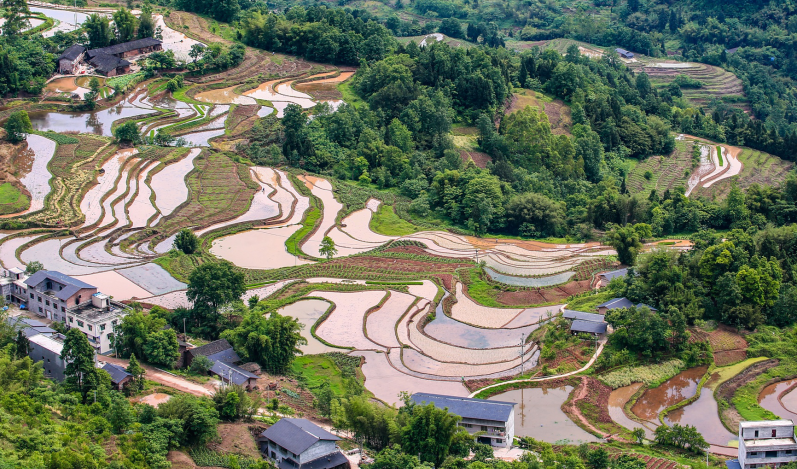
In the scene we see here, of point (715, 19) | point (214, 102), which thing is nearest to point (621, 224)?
point (214, 102)

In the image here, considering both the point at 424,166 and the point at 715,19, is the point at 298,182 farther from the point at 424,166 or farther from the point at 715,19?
the point at 715,19

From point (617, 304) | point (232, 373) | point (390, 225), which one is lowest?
point (390, 225)

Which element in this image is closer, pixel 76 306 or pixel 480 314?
pixel 76 306

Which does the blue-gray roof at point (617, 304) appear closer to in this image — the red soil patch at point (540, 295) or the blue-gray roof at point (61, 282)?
the red soil patch at point (540, 295)

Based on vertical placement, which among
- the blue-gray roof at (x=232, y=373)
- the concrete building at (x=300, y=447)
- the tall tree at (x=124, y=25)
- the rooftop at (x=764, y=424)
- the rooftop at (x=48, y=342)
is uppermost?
the tall tree at (x=124, y=25)

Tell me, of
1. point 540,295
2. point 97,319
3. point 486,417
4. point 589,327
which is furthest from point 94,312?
point 540,295

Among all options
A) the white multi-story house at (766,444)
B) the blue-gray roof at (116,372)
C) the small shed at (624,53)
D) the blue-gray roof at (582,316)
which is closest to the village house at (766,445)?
the white multi-story house at (766,444)

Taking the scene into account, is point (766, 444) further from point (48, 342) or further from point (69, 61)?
point (69, 61)
